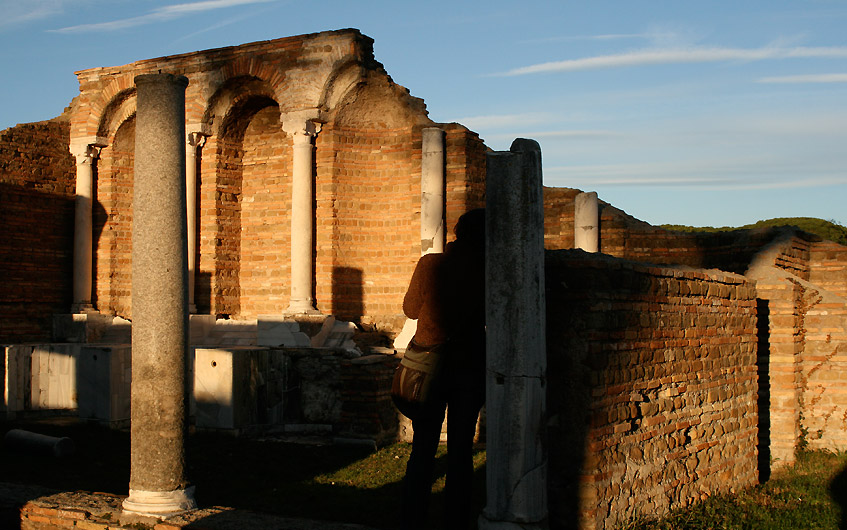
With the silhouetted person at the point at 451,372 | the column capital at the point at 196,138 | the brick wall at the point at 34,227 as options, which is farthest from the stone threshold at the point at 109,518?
the brick wall at the point at 34,227

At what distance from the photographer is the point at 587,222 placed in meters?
12.3

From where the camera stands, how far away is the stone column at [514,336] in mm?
4555

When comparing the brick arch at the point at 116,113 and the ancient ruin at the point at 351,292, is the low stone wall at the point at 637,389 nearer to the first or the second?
the ancient ruin at the point at 351,292

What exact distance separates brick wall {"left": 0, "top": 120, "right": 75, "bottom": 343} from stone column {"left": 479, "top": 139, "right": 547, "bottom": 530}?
12.4 meters

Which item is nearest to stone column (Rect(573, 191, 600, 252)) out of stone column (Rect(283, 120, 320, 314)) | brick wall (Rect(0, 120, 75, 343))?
stone column (Rect(283, 120, 320, 314))

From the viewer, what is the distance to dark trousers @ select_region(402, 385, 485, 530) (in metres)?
4.46

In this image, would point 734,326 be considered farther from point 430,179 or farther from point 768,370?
point 430,179

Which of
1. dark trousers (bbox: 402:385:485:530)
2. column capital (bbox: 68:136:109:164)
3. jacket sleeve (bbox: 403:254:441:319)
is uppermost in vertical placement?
column capital (bbox: 68:136:109:164)

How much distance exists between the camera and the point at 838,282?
1108cm

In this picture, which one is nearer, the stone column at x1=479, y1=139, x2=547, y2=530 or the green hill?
the stone column at x1=479, y1=139, x2=547, y2=530

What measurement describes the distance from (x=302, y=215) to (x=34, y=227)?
517 cm

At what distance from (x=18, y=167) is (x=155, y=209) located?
1081 centimetres

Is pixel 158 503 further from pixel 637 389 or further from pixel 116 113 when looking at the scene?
pixel 116 113

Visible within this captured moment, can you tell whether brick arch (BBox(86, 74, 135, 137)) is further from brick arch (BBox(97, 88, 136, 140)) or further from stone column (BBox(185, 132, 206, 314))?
stone column (BBox(185, 132, 206, 314))
